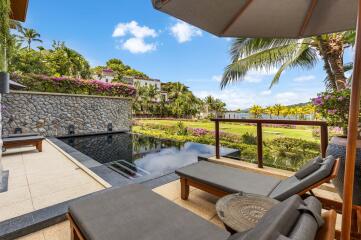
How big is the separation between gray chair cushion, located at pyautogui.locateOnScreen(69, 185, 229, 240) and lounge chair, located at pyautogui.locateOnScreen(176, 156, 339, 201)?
2.35 ft

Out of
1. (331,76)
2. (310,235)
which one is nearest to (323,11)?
(310,235)

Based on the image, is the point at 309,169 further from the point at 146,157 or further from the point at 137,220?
the point at 146,157

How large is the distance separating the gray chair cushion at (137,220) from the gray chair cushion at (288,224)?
589 millimetres

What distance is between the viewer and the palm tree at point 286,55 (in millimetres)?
5078

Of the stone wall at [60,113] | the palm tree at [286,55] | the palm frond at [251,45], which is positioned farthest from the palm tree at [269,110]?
the palm frond at [251,45]

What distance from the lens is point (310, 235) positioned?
750 millimetres

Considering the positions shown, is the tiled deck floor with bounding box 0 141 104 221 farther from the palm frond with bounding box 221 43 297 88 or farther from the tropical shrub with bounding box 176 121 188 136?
the tropical shrub with bounding box 176 121 188 136

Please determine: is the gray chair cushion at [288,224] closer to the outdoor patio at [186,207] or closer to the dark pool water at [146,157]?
the outdoor patio at [186,207]

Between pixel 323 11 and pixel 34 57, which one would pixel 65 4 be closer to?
pixel 34 57

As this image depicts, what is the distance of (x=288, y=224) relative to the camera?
2.78ft

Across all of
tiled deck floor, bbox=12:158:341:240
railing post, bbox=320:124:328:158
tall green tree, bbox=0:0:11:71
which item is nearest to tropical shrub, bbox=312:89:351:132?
railing post, bbox=320:124:328:158

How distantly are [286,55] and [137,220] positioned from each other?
6.36 meters

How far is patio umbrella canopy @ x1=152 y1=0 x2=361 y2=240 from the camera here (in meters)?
1.76

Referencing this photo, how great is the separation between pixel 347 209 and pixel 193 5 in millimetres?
1916
